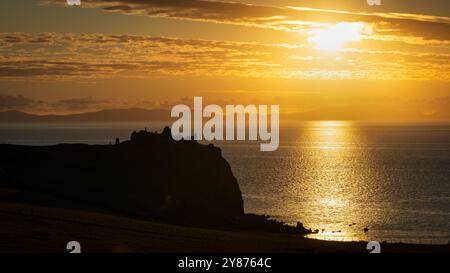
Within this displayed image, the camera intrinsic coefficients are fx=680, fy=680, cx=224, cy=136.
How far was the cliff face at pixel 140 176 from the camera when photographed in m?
90.8

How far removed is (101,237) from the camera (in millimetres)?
46562

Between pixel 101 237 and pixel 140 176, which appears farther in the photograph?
pixel 140 176

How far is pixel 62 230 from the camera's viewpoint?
156ft

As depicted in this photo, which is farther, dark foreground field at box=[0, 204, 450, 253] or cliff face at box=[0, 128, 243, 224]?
cliff face at box=[0, 128, 243, 224]

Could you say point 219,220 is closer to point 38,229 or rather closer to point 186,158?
point 186,158

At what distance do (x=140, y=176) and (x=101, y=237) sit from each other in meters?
56.0

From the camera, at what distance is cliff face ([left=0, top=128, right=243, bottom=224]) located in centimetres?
9075

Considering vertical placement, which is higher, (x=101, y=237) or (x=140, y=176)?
(x=140, y=176)

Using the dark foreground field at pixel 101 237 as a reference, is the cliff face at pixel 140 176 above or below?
above

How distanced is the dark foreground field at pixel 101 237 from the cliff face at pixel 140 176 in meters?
27.6

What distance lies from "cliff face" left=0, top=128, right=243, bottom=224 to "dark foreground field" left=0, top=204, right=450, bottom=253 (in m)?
27.6
